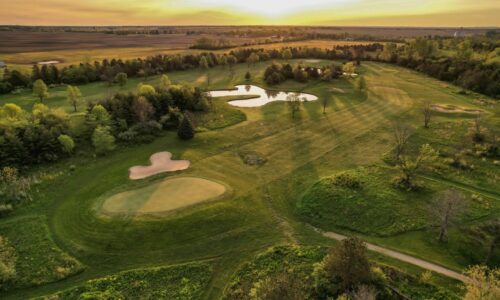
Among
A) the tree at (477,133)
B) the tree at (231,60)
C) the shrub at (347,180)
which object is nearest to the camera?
the shrub at (347,180)

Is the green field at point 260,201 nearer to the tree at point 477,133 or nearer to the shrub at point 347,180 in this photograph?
the shrub at point 347,180

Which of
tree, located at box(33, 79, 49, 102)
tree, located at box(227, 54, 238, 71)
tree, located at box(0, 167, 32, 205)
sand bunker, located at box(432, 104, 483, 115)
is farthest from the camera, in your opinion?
tree, located at box(227, 54, 238, 71)

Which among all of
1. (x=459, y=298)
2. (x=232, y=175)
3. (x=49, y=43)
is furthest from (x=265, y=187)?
(x=49, y=43)

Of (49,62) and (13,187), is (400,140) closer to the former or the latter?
(13,187)

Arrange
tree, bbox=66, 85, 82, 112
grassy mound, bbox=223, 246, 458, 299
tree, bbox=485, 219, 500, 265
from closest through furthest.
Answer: grassy mound, bbox=223, 246, 458, 299 < tree, bbox=485, 219, 500, 265 < tree, bbox=66, 85, 82, 112

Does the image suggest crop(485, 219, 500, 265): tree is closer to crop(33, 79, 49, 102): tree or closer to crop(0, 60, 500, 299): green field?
crop(0, 60, 500, 299): green field

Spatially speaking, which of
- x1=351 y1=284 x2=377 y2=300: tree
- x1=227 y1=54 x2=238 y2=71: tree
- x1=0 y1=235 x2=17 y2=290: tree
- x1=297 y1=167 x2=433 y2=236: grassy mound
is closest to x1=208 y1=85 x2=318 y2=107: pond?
x1=227 y1=54 x2=238 y2=71: tree

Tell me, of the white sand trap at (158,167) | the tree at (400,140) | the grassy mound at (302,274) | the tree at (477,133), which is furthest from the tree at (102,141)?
the tree at (477,133)
